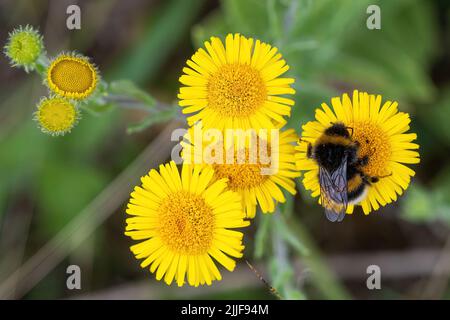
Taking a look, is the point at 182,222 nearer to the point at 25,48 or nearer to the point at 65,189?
the point at 25,48

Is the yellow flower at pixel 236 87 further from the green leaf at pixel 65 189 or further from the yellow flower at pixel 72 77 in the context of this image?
the green leaf at pixel 65 189

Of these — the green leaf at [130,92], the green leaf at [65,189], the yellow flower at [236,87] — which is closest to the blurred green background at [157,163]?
the green leaf at [65,189]

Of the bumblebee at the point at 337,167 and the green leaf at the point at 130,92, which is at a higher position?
the green leaf at the point at 130,92

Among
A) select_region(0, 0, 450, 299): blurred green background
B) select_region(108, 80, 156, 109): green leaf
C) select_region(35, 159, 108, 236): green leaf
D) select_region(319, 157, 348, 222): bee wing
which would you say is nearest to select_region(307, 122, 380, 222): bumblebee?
select_region(319, 157, 348, 222): bee wing

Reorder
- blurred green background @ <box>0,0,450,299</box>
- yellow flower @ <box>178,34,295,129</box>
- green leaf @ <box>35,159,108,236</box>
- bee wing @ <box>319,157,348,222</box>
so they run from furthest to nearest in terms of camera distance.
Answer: green leaf @ <box>35,159,108,236</box> < blurred green background @ <box>0,0,450,299</box> < yellow flower @ <box>178,34,295,129</box> < bee wing @ <box>319,157,348,222</box>

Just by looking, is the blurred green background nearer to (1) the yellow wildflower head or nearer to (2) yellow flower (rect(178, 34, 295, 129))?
(2) yellow flower (rect(178, 34, 295, 129))

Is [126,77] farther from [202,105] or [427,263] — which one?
[427,263]
